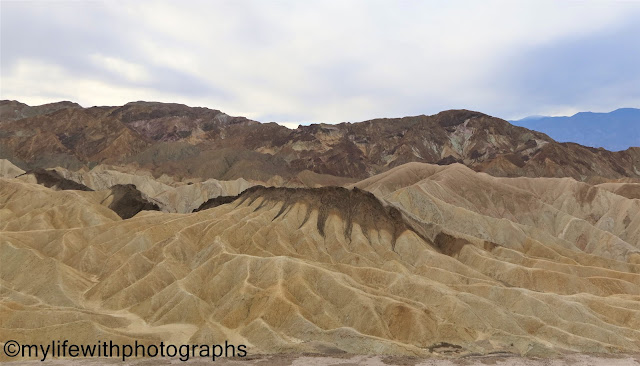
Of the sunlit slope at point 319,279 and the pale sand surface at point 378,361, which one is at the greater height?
the sunlit slope at point 319,279

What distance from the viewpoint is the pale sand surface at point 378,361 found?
139ft

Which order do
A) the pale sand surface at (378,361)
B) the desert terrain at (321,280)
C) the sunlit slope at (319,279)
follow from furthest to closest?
the sunlit slope at (319,279) → the desert terrain at (321,280) → the pale sand surface at (378,361)

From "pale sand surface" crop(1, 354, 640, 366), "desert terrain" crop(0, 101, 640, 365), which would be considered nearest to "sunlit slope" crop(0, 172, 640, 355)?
"desert terrain" crop(0, 101, 640, 365)

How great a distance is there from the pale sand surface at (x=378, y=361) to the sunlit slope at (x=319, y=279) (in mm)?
2079

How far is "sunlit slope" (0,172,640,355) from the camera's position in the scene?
50375 mm

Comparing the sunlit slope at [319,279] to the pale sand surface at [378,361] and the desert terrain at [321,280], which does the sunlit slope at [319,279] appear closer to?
the desert terrain at [321,280]

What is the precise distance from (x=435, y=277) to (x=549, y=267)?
21025 mm

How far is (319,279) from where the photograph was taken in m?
61.0

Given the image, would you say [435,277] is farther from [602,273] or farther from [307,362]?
[307,362]

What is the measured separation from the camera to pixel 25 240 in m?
77.6

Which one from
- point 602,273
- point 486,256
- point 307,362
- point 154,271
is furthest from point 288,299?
point 602,273

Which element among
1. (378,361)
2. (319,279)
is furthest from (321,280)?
(378,361)

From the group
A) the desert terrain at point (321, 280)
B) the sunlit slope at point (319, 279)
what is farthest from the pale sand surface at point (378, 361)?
the sunlit slope at point (319, 279)

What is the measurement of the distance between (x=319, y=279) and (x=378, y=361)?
1873 cm
